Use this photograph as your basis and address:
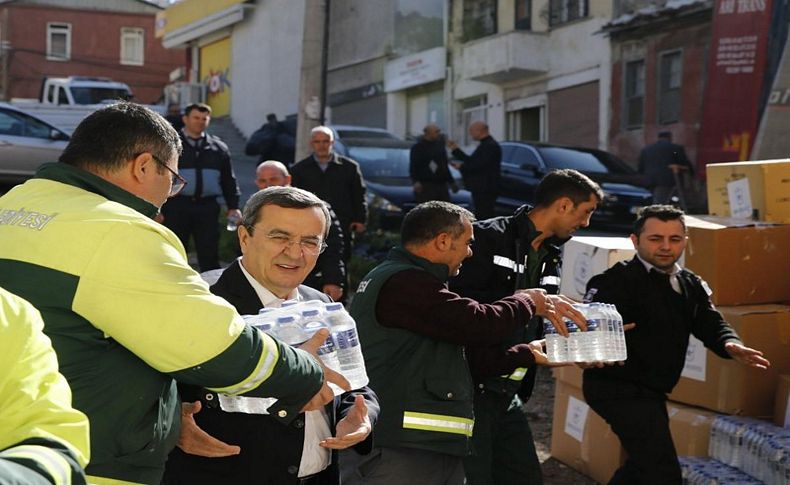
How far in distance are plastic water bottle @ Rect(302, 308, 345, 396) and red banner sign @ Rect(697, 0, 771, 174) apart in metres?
17.1

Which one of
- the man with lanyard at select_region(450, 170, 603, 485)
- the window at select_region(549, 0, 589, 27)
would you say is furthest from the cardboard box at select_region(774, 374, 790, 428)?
the window at select_region(549, 0, 589, 27)

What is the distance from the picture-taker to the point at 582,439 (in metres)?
7.36

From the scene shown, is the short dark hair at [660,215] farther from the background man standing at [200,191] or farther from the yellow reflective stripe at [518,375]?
the background man standing at [200,191]

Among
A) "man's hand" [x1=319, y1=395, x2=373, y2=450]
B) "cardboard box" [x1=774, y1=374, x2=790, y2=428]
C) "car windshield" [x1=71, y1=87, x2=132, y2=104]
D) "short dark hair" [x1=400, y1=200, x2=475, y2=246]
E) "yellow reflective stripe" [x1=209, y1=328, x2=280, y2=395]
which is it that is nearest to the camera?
"yellow reflective stripe" [x1=209, y1=328, x2=280, y2=395]

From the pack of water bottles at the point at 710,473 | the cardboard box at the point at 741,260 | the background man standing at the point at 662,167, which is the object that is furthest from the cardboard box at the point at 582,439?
the background man standing at the point at 662,167

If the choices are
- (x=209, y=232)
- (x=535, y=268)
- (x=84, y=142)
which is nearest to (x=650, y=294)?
(x=535, y=268)

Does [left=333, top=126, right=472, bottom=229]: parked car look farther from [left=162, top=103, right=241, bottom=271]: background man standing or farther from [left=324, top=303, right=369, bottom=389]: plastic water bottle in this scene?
[left=324, top=303, right=369, bottom=389]: plastic water bottle

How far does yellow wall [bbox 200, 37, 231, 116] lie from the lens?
1652 inches

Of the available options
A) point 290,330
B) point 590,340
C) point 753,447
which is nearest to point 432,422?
point 590,340

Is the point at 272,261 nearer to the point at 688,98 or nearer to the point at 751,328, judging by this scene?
the point at 751,328

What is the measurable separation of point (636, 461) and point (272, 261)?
9.29ft

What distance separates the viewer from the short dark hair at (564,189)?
222 inches

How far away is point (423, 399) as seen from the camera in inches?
180

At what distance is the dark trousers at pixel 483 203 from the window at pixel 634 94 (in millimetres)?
10498
